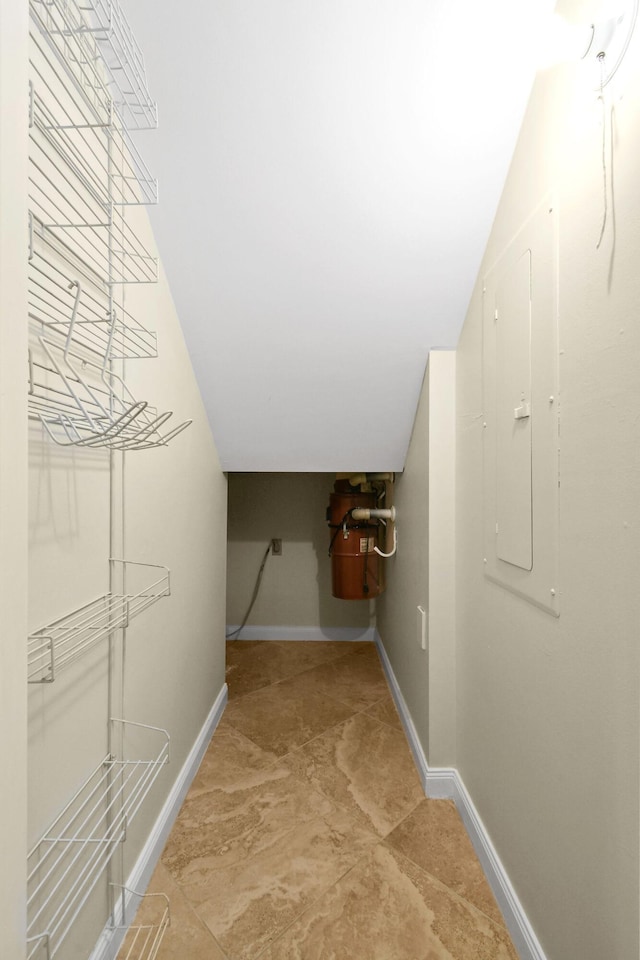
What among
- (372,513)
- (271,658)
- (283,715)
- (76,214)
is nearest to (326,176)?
(76,214)

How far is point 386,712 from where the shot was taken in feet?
8.20

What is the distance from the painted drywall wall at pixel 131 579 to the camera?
96 centimetres

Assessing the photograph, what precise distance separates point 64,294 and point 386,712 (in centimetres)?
230

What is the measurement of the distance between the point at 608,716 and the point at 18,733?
943mm

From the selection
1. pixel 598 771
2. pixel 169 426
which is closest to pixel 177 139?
pixel 169 426

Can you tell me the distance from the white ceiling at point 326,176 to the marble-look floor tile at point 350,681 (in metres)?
1.58

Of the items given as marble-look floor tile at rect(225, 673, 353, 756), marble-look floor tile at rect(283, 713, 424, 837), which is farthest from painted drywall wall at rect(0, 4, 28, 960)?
marble-look floor tile at rect(225, 673, 353, 756)

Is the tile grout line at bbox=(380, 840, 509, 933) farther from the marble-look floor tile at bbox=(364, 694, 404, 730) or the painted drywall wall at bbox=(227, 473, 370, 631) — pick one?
the painted drywall wall at bbox=(227, 473, 370, 631)

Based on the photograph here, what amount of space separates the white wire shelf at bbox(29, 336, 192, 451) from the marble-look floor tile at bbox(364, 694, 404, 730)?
1899 mm

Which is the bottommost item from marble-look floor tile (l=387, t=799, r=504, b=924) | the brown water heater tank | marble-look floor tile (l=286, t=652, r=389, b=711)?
marble-look floor tile (l=387, t=799, r=504, b=924)

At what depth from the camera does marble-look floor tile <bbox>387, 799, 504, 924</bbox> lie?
1422 millimetres

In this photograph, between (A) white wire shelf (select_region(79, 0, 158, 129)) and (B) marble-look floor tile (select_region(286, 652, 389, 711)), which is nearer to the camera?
(A) white wire shelf (select_region(79, 0, 158, 129))

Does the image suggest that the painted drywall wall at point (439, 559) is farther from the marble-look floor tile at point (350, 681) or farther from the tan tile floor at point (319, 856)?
the marble-look floor tile at point (350, 681)

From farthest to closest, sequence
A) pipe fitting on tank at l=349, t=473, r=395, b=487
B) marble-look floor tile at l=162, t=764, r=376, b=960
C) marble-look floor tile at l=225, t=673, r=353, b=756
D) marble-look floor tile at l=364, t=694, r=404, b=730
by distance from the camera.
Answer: pipe fitting on tank at l=349, t=473, r=395, b=487
marble-look floor tile at l=364, t=694, r=404, b=730
marble-look floor tile at l=225, t=673, r=353, b=756
marble-look floor tile at l=162, t=764, r=376, b=960
